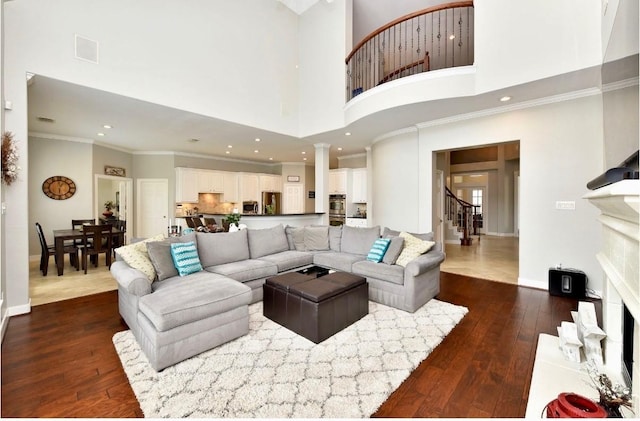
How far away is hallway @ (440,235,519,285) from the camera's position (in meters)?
4.95

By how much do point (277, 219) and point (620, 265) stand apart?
548cm

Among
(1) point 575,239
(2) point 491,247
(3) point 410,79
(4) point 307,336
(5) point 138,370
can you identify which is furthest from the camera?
(2) point 491,247

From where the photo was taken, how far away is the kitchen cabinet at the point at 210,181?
8.48 m

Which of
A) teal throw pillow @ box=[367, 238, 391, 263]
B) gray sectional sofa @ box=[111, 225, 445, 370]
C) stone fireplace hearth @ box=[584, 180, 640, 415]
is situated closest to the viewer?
stone fireplace hearth @ box=[584, 180, 640, 415]

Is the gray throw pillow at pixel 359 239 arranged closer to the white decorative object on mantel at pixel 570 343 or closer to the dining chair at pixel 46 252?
the white decorative object on mantel at pixel 570 343

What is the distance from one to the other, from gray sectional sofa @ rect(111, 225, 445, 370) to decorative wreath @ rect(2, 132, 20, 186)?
58.3 inches

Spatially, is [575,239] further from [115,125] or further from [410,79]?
[115,125]

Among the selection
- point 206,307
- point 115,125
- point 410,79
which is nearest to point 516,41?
point 410,79

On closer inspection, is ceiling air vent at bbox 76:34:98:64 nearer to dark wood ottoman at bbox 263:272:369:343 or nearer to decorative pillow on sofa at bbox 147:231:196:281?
decorative pillow on sofa at bbox 147:231:196:281

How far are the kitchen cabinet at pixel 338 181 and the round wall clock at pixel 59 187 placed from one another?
21.8 ft

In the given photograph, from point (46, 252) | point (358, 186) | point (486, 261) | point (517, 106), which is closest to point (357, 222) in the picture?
point (358, 186)

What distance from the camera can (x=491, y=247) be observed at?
25.5ft

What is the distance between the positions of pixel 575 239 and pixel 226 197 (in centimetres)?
857

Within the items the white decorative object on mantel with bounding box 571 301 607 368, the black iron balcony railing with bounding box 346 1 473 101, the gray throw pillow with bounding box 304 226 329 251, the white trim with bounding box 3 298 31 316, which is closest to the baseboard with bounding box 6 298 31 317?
the white trim with bounding box 3 298 31 316
